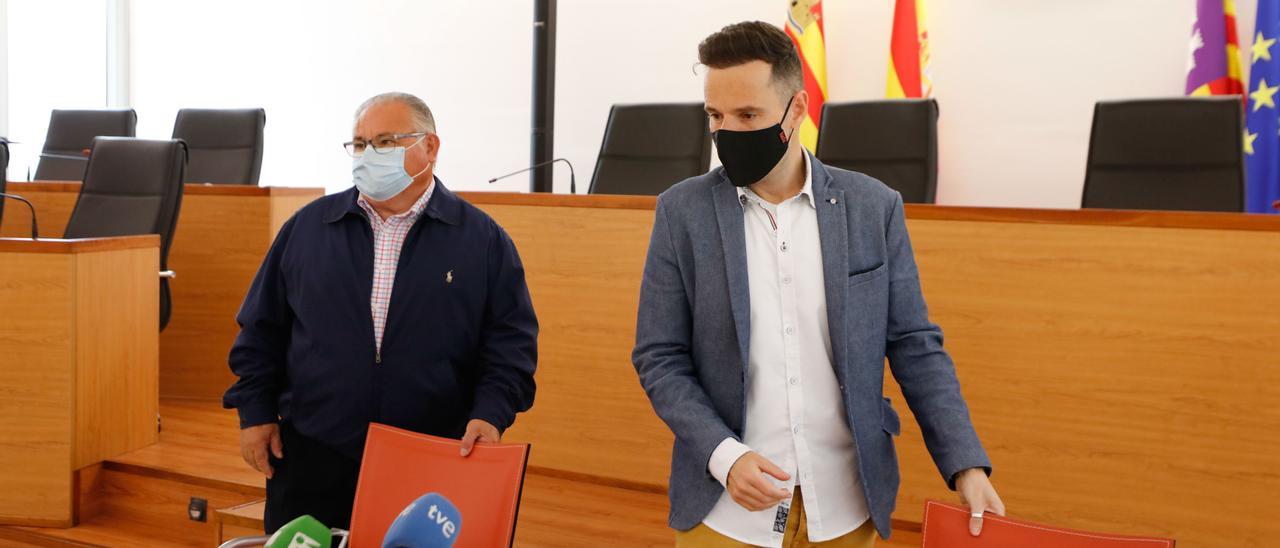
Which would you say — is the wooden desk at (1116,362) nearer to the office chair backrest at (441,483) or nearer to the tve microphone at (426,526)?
the office chair backrest at (441,483)

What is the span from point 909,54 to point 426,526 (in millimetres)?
4559

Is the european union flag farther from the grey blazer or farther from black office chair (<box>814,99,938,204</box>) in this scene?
the grey blazer

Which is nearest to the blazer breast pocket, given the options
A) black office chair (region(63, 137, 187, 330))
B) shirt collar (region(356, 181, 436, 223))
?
shirt collar (region(356, 181, 436, 223))

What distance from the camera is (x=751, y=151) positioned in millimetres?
1330

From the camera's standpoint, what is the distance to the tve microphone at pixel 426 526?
42.2 inches

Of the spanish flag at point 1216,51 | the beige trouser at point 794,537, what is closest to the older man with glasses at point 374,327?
the beige trouser at point 794,537

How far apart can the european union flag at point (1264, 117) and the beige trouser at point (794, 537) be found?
12.2 feet

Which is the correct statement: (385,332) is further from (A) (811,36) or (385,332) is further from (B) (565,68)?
(B) (565,68)

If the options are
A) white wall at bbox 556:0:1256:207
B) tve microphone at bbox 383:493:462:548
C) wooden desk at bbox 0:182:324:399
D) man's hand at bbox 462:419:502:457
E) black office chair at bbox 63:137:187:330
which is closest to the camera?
tve microphone at bbox 383:493:462:548

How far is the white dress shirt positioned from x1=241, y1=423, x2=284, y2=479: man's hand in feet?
2.86

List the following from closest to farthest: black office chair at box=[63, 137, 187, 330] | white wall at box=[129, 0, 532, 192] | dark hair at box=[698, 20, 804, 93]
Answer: dark hair at box=[698, 20, 804, 93], black office chair at box=[63, 137, 187, 330], white wall at box=[129, 0, 532, 192]

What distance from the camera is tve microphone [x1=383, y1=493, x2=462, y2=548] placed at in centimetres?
107

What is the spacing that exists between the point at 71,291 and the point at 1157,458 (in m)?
2.86

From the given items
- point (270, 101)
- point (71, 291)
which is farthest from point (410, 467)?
point (270, 101)
